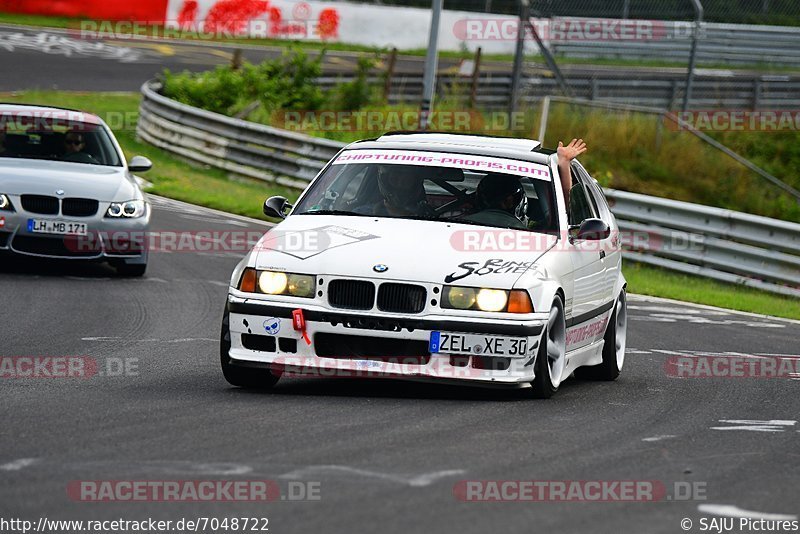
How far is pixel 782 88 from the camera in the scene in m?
31.9

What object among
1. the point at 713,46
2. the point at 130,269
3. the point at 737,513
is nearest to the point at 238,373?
the point at 737,513

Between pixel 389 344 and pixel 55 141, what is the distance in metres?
8.07

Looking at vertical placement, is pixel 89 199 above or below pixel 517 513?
below

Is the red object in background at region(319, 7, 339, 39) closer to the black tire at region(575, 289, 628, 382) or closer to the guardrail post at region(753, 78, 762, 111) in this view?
the guardrail post at region(753, 78, 762, 111)

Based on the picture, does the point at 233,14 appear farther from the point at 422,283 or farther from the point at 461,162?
the point at 422,283

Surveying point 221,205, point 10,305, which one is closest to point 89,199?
point 10,305

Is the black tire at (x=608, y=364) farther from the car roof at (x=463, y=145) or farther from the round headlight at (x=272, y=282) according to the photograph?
the round headlight at (x=272, y=282)

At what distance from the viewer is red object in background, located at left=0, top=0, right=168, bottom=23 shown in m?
40.5

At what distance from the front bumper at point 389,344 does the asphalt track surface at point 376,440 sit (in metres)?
0.17

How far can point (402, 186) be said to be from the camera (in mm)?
9250

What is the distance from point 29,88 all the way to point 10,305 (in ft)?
67.1

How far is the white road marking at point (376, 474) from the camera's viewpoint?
19.1 feet

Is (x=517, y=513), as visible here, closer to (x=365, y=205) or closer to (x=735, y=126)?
(x=365, y=205)

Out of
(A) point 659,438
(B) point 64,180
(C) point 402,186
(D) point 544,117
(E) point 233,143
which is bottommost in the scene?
(E) point 233,143
